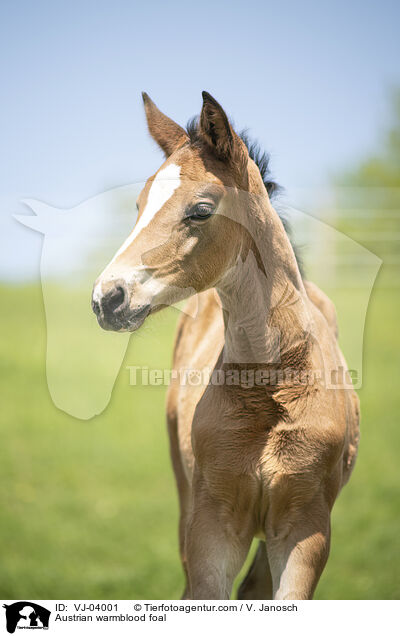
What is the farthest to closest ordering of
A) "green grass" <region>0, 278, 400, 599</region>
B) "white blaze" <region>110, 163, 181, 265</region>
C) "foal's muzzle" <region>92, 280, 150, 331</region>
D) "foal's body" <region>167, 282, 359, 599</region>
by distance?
1. "green grass" <region>0, 278, 400, 599</region>
2. "foal's body" <region>167, 282, 359, 599</region>
3. "white blaze" <region>110, 163, 181, 265</region>
4. "foal's muzzle" <region>92, 280, 150, 331</region>

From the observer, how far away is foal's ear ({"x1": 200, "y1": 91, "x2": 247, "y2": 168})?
1704 mm

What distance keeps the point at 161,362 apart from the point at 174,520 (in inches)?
91.2

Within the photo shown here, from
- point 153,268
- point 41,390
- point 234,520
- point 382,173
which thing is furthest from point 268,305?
point 41,390

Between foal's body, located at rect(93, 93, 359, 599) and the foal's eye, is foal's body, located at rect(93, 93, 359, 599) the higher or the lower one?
the lower one

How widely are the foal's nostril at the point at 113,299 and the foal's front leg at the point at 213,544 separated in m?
0.74

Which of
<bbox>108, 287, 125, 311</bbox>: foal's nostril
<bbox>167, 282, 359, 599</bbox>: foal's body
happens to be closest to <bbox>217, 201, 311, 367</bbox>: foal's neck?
<bbox>167, 282, 359, 599</bbox>: foal's body

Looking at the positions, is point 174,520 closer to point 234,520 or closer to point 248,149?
point 234,520

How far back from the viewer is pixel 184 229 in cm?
171

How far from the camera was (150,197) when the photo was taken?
171cm

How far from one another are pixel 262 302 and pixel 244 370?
0.78 ft
